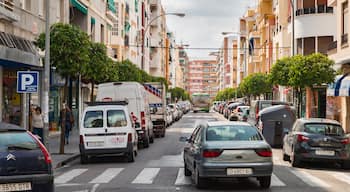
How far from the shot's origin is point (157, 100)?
38.2m

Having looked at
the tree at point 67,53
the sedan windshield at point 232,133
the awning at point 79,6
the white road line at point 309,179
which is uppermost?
the awning at point 79,6

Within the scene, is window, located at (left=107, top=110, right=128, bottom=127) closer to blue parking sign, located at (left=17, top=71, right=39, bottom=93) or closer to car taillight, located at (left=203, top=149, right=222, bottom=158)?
blue parking sign, located at (left=17, top=71, right=39, bottom=93)

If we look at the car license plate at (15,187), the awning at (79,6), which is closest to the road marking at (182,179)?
the car license plate at (15,187)

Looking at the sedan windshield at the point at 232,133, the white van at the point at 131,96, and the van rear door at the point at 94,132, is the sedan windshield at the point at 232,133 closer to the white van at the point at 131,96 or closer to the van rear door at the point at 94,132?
the van rear door at the point at 94,132

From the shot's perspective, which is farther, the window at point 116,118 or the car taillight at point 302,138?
the window at point 116,118

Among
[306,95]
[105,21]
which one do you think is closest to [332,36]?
[306,95]

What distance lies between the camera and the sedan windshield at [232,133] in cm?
1377

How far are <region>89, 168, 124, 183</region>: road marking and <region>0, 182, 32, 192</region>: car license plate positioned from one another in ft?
17.5

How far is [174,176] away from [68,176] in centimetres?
298

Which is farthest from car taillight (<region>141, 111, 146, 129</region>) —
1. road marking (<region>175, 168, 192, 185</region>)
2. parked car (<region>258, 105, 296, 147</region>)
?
road marking (<region>175, 168, 192, 185</region>)

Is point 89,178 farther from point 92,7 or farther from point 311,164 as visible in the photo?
point 92,7

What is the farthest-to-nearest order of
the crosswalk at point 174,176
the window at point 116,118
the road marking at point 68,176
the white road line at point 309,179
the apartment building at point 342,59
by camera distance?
the apartment building at point 342,59, the window at point 116,118, the road marking at point 68,176, the crosswalk at point 174,176, the white road line at point 309,179

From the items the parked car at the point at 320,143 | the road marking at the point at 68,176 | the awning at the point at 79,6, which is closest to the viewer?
the road marking at the point at 68,176

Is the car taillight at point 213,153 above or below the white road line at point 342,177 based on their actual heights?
above
